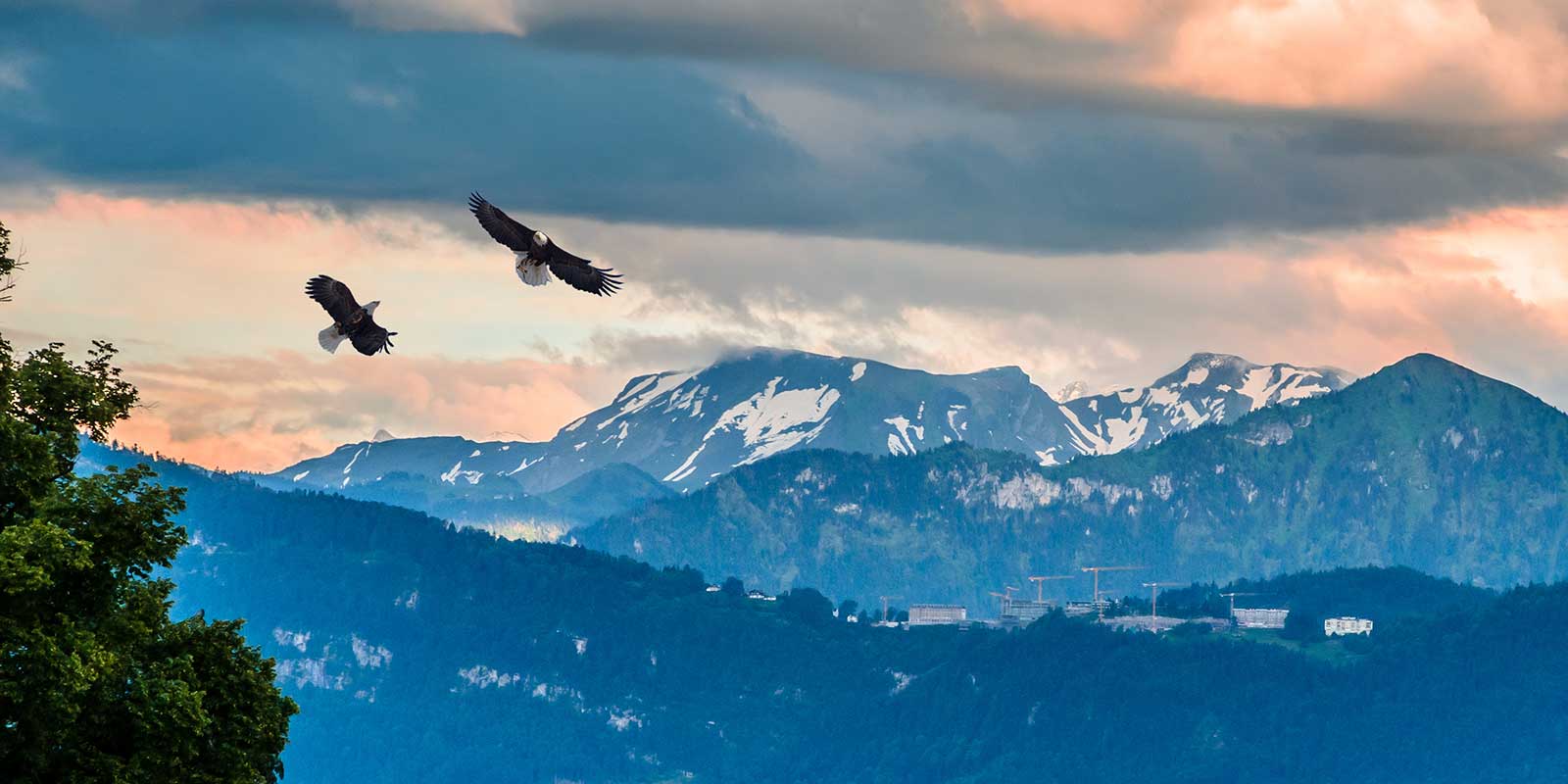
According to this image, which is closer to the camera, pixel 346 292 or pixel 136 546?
pixel 136 546

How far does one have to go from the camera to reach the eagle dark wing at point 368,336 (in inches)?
5047

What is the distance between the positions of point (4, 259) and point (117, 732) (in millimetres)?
19764

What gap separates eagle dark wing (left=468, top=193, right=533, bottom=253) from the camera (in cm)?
13088

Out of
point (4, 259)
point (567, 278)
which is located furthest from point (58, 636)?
point (567, 278)

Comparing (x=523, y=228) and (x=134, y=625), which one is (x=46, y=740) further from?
(x=523, y=228)

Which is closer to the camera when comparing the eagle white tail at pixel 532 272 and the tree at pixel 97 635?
the tree at pixel 97 635

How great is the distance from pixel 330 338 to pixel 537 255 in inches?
352

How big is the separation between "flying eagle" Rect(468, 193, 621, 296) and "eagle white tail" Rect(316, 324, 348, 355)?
7581 mm

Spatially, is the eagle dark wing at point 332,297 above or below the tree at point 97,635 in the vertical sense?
above

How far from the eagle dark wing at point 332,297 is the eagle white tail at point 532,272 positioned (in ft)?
23.4

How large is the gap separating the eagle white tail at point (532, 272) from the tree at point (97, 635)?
52.3 feet

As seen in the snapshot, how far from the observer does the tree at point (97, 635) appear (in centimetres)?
11462

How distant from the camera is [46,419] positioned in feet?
415

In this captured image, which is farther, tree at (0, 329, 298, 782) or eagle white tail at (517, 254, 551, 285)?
eagle white tail at (517, 254, 551, 285)
